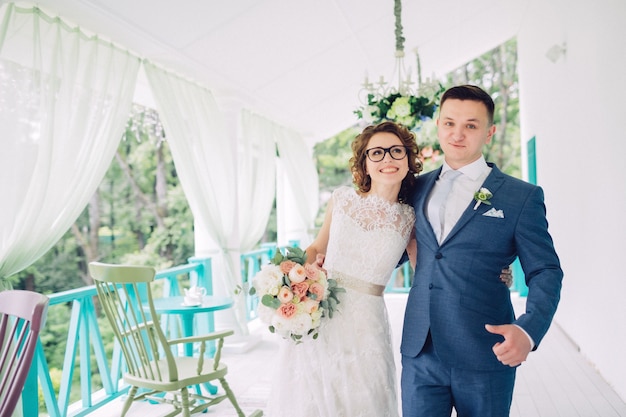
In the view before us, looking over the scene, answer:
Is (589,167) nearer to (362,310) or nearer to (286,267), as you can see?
(362,310)

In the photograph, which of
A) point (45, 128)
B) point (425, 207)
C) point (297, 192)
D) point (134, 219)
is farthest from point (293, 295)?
point (134, 219)

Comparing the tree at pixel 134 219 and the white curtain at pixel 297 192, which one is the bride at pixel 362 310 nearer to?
the white curtain at pixel 297 192

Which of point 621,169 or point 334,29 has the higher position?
point 334,29

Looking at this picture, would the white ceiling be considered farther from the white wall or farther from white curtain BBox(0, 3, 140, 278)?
the white wall

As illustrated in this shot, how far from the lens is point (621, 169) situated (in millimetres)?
3588

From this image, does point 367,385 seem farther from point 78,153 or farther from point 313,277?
point 78,153

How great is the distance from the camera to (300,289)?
6.23 ft

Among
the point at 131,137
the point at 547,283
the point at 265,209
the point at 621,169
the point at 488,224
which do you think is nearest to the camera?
the point at 547,283

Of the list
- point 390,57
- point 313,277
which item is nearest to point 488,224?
point 313,277

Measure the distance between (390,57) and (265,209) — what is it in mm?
2490

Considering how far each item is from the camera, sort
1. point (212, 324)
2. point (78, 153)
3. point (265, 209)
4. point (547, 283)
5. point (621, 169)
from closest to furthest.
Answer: point (547, 283)
point (78, 153)
point (621, 169)
point (212, 324)
point (265, 209)

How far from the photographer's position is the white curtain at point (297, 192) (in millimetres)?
7988

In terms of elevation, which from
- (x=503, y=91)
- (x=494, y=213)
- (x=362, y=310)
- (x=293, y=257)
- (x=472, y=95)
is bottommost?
(x=362, y=310)

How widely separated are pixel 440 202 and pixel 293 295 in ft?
1.98
